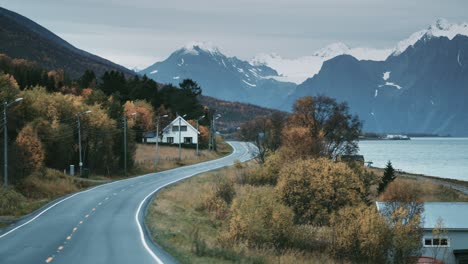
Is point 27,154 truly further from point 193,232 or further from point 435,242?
point 435,242

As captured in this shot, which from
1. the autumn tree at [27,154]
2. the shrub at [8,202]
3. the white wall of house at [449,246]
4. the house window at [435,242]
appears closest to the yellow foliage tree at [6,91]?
the autumn tree at [27,154]

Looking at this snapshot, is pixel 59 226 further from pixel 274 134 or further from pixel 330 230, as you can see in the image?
pixel 274 134

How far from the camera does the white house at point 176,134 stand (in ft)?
454

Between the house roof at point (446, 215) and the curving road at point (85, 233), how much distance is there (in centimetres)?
1814

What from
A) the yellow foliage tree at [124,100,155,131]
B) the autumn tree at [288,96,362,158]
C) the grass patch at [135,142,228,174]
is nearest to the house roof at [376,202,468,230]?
the autumn tree at [288,96,362,158]

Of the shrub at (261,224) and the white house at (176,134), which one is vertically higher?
the white house at (176,134)

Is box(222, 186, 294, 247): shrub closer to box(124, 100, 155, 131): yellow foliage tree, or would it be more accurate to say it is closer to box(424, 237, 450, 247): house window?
box(424, 237, 450, 247): house window

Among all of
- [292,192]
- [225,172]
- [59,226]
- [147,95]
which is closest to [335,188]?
[292,192]

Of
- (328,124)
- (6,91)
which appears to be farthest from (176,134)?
(6,91)

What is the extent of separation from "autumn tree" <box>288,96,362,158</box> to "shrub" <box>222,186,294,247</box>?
119 ft

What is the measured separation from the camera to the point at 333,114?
76.9m

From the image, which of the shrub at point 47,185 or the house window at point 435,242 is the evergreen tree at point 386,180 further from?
the shrub at point 47,185

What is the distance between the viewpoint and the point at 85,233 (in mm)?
32156

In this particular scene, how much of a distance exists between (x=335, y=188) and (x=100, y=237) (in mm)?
19939
